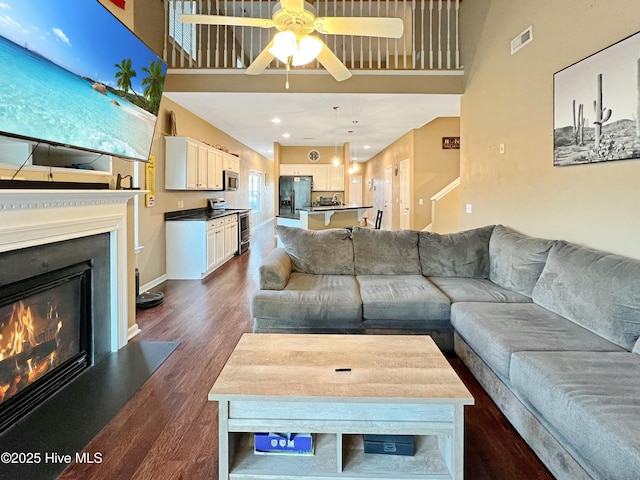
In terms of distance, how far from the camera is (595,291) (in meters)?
2.07

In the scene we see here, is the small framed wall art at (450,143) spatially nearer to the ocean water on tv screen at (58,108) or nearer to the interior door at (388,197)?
the interior door at (388,197)

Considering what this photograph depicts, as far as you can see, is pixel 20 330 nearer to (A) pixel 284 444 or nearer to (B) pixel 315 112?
(A) pixel 284 444

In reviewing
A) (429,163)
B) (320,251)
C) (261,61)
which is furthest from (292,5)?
(429,163)

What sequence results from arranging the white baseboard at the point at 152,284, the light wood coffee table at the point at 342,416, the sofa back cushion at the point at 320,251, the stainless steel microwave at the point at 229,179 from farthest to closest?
the stainless steel microwave at the point at 229,179 → the white baseboard at the point at 152,284 → the sofa back cushion at the point at 320,251 → the light wood coffee table at the point at 342,416

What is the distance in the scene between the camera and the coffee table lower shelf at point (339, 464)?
142 cm

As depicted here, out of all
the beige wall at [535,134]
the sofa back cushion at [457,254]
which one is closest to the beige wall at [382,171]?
the beige wall at [535,134]

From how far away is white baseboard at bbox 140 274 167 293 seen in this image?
458 centimetres

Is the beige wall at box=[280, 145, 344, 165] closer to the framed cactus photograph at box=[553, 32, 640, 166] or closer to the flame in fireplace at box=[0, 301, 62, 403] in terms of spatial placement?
the framed cactus photograph at box=[553, 32, 640, 166]

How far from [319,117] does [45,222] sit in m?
5.23

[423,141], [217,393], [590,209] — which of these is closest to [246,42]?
[423,141]

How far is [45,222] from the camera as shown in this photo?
6.67 ft

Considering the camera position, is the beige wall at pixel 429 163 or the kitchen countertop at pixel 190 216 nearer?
the kitchen countertop at pixel 190 216

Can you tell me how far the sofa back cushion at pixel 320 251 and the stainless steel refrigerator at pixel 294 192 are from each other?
6866 mm

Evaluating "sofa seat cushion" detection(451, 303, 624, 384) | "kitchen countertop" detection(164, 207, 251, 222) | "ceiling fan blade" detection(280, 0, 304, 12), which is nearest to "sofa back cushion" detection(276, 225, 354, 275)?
"sofa seat cushion" detection(451, 303, 624, 384)
